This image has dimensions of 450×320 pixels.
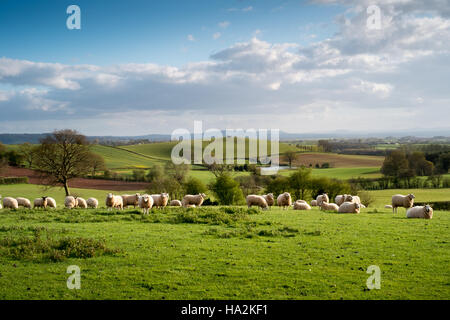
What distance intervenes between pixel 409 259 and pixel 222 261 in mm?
6771

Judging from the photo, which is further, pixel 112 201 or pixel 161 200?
pixel 161 200

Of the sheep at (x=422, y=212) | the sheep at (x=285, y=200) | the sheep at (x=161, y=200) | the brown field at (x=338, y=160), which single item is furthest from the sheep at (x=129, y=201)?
the brown field at (x=338, y=160)

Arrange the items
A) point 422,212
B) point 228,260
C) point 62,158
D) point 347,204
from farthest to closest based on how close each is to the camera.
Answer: point 62,158, point 347,204, point 422,212, point 228,260

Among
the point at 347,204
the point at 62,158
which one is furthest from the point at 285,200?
the point at 62,158

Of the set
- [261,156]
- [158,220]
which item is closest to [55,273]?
[158,220]

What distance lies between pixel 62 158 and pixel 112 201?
2023cm

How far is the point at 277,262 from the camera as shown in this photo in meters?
12.2

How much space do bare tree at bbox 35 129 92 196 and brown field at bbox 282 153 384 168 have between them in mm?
65362

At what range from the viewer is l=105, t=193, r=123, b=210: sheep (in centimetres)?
2784

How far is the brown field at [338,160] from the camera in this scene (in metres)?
101

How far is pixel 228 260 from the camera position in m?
12.4

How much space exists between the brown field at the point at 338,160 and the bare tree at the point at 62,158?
65362mm

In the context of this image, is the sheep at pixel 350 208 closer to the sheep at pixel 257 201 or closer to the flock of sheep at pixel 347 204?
the flock of sheep at pixel 347 204

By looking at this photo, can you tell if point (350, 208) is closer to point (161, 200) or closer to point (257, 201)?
point (257, 201)
